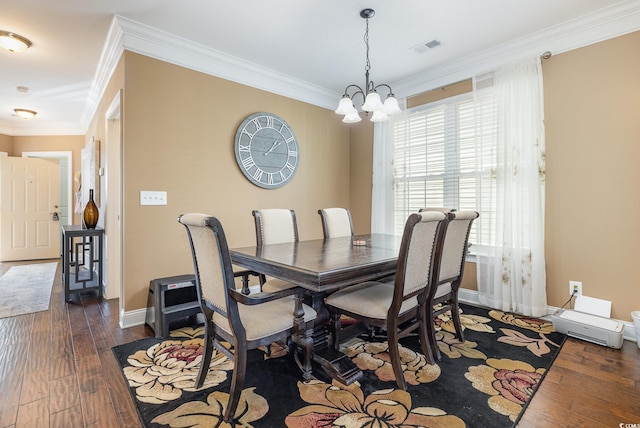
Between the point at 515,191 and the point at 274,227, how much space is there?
233 centimetres

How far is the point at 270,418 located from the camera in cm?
149

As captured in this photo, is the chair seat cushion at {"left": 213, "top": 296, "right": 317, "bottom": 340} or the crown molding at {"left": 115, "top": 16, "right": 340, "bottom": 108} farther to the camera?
the crown molding at {"left": 115, "top": 16, "right": 340, "bottom": 108}

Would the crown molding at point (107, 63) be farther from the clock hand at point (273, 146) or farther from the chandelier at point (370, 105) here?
the chandelier at point (370, 105)

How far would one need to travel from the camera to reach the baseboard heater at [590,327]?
224 cm

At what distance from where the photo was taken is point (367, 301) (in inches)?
73.1

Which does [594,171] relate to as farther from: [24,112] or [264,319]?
[24,112]

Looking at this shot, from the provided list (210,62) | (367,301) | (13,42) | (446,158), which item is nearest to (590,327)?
(367,301)

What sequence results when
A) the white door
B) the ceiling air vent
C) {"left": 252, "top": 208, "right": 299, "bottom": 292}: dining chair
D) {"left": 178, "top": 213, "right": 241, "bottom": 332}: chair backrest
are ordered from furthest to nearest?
the white door → the ceiling air vent → {"left": 252, "top": 208, "right": 299, "bottom": 292}: dining chair → {"left": 178, "top": 213, "right": 241, "bottom": 332}: chair backrest

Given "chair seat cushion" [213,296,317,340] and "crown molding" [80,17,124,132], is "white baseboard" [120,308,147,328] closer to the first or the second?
"chair seat cushion" [213,296,317,340]

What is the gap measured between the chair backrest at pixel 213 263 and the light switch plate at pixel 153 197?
1354 millimetres

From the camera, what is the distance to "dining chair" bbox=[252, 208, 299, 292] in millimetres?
2521

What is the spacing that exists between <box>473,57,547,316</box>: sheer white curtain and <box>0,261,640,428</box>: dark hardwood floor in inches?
25.3

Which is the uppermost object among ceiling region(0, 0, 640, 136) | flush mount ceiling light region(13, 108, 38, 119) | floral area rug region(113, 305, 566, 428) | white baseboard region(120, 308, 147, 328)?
ceiling region(0, 0, 640, 136)

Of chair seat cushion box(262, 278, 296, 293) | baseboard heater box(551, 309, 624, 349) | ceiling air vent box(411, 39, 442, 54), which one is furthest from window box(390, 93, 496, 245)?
chair seat cushion box(262, 278, 296, 293)
